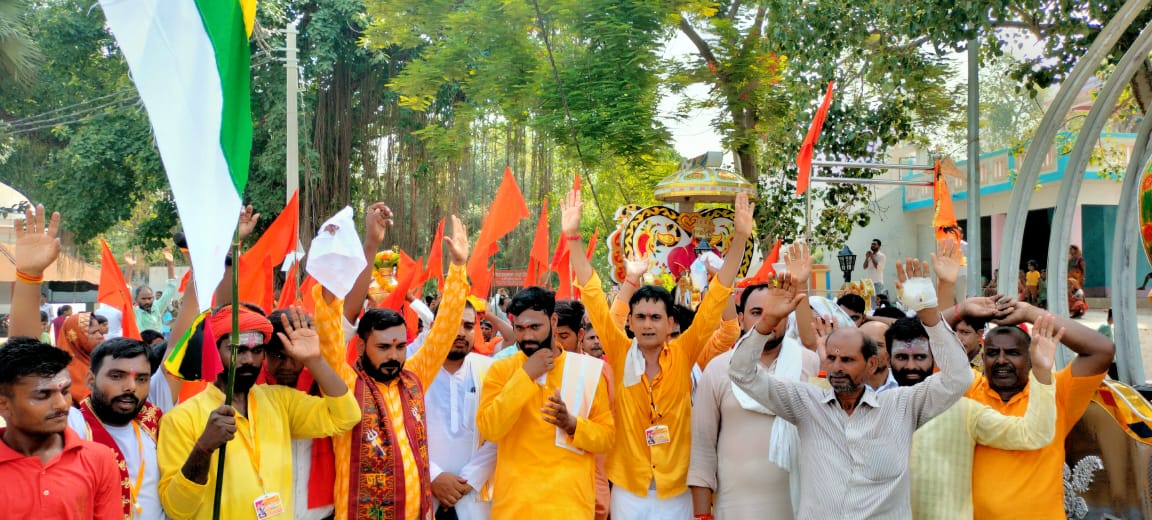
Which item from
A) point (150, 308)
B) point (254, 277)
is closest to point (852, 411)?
point (254, 277)

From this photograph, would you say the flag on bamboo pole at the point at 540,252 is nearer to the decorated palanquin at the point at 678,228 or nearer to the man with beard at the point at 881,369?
the decorated palanquin at the point at 678,228

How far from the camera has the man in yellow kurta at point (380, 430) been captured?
3846 millimetres

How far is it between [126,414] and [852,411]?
252cm

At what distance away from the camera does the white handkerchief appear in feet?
12.3

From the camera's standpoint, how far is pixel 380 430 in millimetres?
3924

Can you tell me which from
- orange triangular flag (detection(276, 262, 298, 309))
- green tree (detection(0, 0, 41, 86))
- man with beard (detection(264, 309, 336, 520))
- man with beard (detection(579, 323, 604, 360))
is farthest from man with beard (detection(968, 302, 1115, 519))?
green tree (detection(0, 0, 41, 86))

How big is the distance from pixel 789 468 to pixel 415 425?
1506mm

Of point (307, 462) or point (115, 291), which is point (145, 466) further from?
point (115, 291)

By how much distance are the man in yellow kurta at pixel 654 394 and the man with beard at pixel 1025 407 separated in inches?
44.7

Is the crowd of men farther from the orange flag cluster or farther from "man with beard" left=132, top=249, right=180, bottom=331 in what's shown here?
"man with beard" left=132, top=249, right=180, bottom=331

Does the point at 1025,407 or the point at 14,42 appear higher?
the point at 14,42

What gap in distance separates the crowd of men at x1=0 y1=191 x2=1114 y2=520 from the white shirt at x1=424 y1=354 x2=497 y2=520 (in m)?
0.01

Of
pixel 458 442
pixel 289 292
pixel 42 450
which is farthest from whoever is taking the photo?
pixel 289 292

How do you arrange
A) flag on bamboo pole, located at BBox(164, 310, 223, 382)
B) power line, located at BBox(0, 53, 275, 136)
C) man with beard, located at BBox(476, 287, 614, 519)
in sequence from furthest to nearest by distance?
power line, located at BBox(0, 53, 275, 136)
man with beard, located at BBox(476, 287, 614, 519)
flag on bamboo pole, located at BBox(164, 310, 223, 382)
